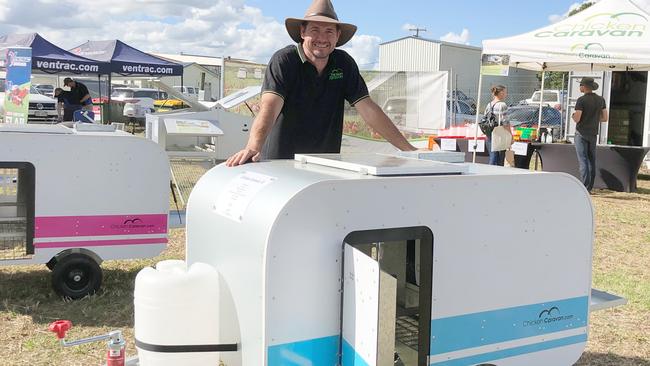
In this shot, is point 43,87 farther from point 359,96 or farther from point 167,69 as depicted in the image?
point 359,96

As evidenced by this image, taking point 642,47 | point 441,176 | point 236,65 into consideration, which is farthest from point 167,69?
point 441,176

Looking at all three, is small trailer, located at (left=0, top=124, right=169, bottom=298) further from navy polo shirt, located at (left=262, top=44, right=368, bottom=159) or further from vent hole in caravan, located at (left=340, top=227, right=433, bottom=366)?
vent hole in caravan, located at (left=340, top=227, right=433, bottom=366)

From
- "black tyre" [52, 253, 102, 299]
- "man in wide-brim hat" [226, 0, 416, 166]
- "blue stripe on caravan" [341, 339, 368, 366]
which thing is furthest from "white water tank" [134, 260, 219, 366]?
"black tyre" [52, 253, 102, 299]

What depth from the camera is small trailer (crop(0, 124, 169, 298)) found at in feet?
14.5

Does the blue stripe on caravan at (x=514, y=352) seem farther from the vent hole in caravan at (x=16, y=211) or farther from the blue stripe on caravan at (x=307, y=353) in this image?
the vent hole in caravan at (x=16, y=211)

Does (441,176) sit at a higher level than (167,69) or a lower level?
lower

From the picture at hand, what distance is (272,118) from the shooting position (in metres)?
3.24

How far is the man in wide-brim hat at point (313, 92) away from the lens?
331 cm

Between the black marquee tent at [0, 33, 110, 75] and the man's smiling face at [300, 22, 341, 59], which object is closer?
the man's smiling face at [300, 22, 341, 59]

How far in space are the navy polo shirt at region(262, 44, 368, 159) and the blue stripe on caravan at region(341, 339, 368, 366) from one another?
1.42 m

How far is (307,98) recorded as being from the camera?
135 inches

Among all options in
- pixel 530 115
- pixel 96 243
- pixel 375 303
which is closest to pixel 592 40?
pixel 96 243

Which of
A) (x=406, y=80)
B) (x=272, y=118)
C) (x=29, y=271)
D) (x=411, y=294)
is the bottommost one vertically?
(x=29, y=271)

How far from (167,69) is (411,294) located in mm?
14253
